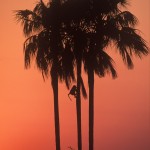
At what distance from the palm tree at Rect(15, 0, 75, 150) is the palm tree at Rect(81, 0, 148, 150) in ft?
3.58

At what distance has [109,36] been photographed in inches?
478

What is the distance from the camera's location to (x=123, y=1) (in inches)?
490

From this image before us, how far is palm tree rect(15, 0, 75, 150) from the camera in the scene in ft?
40.1

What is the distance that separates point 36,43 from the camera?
1248 cm

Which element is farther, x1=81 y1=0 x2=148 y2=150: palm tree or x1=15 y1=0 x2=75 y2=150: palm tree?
x1=15 y1=0 x2=75 y2=150: palm tree

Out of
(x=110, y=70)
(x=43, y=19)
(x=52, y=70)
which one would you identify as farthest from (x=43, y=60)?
(x=110, y=70)

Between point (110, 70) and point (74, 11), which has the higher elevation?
point (74, 11)

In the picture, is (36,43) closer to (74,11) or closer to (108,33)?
(74,11)

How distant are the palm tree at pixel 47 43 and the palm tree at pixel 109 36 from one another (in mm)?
1091

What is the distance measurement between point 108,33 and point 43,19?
115 inches

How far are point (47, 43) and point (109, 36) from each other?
268cm

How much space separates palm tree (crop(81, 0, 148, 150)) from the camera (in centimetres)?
1198

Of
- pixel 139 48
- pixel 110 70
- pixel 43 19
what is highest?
pixel 43 19

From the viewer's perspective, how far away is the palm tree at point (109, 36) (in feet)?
39.3
